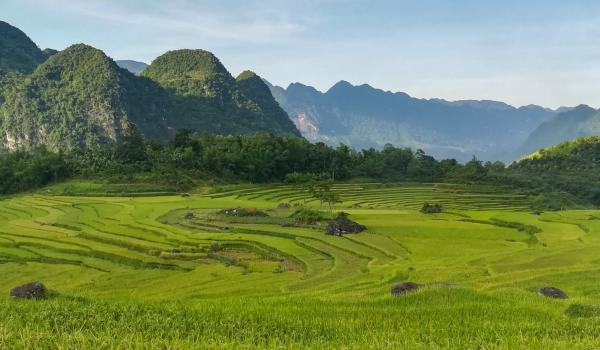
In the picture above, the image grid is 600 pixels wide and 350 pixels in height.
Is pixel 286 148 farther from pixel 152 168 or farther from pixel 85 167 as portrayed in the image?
pixel 85 167

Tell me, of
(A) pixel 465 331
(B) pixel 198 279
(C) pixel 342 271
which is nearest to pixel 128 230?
(B) pixel 198 279

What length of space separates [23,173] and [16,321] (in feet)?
222

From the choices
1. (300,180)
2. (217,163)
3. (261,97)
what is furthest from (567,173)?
(261,97)

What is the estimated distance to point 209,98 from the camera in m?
148

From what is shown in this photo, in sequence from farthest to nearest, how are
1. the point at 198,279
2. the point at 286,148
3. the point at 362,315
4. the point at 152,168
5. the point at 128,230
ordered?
the point at 286,148 → the point at 152,168 → the point at 128,230 → the point at 198,279 → the point at 362,315

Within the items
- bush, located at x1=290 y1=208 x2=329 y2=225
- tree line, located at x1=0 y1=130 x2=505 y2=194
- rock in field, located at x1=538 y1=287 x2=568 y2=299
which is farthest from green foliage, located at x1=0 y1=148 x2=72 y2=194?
rock in field, located at x1=538 y1=287 x2=568 y2=299

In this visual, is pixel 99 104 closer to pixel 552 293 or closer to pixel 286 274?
pixel 286 274

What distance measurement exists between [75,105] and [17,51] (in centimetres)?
6305

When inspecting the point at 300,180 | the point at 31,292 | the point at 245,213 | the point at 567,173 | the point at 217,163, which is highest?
the point at 217,163

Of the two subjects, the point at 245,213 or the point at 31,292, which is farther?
the point at 245,213

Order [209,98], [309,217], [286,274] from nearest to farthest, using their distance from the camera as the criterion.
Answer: [286,274]
[309,217]
[209,98]

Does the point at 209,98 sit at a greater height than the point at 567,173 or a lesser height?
greater

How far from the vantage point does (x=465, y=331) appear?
6.22 metres

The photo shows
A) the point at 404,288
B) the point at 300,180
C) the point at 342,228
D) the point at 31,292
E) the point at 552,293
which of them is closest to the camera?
the point at 31,292
